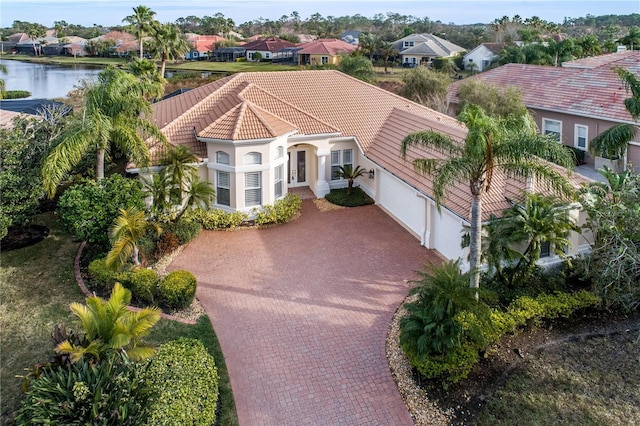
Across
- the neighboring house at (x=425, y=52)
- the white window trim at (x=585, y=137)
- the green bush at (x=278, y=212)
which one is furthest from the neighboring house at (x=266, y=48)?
Result: the green bush at (x=278, y=212)

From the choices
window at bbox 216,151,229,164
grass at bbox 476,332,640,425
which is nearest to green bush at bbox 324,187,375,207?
window at bbox 216,151,229,164

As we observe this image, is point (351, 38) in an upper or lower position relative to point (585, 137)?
upper

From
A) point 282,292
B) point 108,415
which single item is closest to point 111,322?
point 108,415

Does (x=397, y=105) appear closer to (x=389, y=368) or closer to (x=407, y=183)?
(x=407, y=183)

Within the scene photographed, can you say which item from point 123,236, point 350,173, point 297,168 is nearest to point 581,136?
point 350,173

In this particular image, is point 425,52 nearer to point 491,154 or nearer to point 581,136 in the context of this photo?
point 581,136

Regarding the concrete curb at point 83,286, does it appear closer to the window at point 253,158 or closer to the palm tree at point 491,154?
the window at point 253,158
